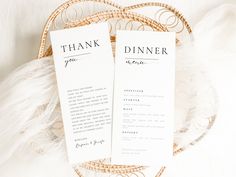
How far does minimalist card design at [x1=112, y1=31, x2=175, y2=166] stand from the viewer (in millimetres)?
684

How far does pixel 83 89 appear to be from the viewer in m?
0.68

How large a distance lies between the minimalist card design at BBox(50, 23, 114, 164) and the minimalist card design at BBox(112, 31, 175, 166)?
0.02 meters

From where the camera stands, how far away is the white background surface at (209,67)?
27.8 inches

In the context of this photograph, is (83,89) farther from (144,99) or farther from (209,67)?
(209,67)

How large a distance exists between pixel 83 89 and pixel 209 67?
0.23 m

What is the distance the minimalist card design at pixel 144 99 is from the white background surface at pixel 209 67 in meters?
0.07

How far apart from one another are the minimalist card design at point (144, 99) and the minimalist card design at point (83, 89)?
22 millimetres

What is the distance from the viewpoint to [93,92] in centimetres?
68

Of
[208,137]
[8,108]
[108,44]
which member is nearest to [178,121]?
[208,137]

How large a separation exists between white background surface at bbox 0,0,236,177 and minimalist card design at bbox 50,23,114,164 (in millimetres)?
110

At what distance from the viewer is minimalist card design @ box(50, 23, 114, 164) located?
679mm

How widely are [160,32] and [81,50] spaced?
15 centimetres

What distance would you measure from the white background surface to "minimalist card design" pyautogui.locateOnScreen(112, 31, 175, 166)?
7cm

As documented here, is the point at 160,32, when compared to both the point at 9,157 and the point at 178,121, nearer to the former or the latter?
the point at 178,121
